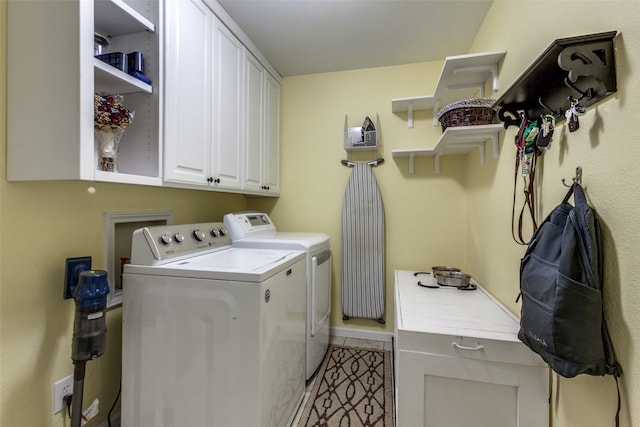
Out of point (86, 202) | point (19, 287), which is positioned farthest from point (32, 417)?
point (86, 202)

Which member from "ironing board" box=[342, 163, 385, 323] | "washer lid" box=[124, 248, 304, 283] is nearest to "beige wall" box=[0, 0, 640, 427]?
"ironing board" box=[342, 163, 385, 323]

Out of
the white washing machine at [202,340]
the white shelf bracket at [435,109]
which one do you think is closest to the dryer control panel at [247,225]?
the white washing machine at [202,340]

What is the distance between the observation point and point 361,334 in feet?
8.34

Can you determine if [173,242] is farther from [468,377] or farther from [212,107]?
[468,377]

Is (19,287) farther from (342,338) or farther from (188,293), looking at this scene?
(342,338)

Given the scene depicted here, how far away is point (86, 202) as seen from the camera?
1.35 metres

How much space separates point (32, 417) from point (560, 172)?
231 cm

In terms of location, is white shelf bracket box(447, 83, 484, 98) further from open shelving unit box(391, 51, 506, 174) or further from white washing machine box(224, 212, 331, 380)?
white washing machine box(224, 212, 331, 380)

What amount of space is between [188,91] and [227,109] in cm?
38

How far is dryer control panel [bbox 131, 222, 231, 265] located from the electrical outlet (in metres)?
0.59

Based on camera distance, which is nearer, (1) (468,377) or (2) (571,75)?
(2) (571,75)

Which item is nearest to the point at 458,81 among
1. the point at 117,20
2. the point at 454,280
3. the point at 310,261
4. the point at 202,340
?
the point at 454,280

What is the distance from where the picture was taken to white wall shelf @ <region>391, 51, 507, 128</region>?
1.57 metres

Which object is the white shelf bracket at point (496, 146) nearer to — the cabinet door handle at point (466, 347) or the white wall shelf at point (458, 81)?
the white wall shelf at point (458, 81)
